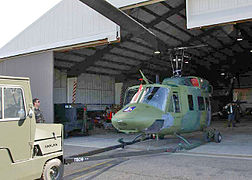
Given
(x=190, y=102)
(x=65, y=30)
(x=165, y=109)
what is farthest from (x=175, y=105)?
(x=65, y=30)

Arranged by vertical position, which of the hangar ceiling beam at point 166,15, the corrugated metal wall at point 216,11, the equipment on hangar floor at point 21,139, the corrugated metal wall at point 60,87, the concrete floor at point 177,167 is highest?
the hangar ceiling beam at point 166,15

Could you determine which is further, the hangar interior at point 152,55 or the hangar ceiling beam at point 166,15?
the hangar interior at point 152,55

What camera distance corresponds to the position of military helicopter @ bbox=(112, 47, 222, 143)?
735 cm

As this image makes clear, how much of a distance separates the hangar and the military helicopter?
927 mm

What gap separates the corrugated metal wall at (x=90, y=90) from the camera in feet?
67.7

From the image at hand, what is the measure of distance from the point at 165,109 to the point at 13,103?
196 inches

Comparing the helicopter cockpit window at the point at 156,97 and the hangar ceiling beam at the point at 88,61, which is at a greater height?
the hangar ceiling beam at the point at 88,61

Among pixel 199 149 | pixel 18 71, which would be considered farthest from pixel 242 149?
pixel 18 71

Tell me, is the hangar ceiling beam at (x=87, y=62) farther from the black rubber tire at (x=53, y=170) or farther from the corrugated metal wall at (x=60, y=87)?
the black rubber tire at (x=53, y=170)

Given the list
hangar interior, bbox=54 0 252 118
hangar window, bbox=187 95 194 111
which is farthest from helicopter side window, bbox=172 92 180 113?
hangar interior, bbox=54 0 252 118

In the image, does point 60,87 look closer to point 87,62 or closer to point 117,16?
point 87,62

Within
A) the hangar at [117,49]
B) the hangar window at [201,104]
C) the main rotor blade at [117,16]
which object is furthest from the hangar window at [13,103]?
the hangar window at [201,104]

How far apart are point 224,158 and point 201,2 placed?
543 cm

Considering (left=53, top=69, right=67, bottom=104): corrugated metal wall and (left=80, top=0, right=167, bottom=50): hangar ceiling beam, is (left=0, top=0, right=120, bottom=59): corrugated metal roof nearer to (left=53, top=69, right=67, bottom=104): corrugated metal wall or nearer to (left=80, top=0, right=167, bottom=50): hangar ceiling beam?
(left=80, top=0, right=167, bottom=50): hangar ceiling beam
